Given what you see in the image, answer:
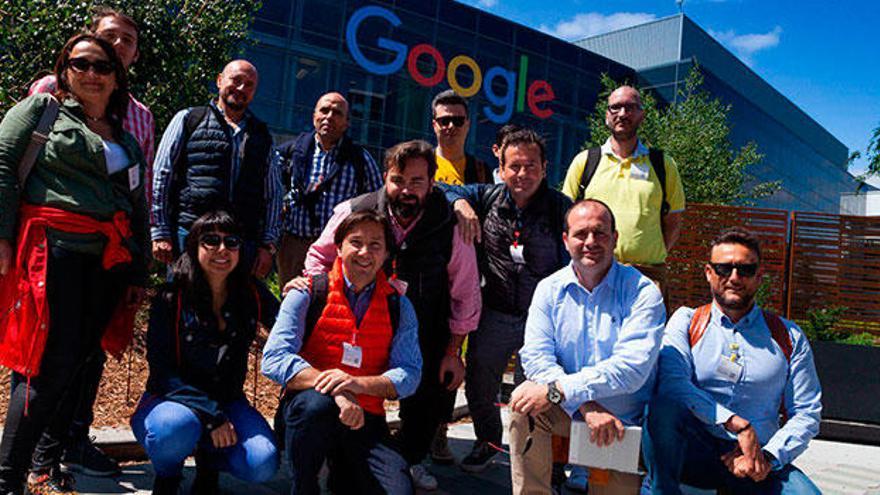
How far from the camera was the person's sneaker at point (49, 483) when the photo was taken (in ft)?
10.6

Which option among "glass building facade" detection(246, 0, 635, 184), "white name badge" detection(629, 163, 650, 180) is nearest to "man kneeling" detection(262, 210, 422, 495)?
"white name badge" detection(629, 163, 650, 180)

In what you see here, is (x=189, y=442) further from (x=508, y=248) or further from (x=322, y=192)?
(x=322, y=192)

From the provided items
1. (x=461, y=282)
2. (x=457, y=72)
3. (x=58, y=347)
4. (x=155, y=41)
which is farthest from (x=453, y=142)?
(x=457, y=72)

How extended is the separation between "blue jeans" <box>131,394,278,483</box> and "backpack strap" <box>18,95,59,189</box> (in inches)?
46.2

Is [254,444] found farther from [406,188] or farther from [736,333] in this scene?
[736,333]

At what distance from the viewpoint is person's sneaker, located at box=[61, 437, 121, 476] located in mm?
3615

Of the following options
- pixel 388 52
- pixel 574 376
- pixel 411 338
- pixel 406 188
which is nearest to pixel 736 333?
pixel 574 376

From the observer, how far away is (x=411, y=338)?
334cm

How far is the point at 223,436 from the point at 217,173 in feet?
5.45

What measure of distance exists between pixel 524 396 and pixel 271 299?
1.46 metres

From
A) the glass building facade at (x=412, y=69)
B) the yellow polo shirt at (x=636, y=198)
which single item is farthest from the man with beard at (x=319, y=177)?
the glass building facade at (x=412, y=69)

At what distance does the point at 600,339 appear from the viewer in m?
3.12

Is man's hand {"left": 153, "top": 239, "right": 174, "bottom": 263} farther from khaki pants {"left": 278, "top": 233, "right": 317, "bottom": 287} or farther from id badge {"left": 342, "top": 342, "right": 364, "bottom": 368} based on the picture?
id badge {"left": 342, "top": 342, "right": 364, "bottom": 368}

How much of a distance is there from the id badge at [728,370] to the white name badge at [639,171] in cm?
171
